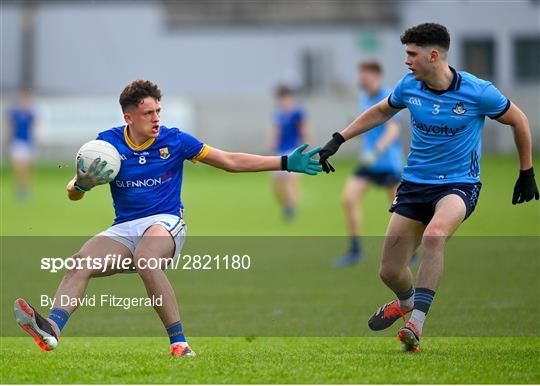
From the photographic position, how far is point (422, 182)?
8367 millimetres

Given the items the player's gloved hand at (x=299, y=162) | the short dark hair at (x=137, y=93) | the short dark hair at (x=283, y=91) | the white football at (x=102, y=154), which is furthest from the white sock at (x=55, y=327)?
the short dark hair at (x=283, y=91)

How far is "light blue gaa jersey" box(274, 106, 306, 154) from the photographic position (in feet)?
68.2

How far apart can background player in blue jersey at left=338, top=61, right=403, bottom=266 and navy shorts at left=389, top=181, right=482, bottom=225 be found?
573cm

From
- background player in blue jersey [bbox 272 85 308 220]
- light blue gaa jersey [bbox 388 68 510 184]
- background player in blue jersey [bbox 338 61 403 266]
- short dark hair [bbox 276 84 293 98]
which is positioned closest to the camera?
light blue gaa jersey [bbox 388 68 510 184]

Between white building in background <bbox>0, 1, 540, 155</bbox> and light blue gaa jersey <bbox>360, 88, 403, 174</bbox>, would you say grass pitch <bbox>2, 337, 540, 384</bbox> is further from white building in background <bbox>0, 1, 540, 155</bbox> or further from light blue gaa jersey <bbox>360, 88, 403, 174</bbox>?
white building in background <bbox>0, 1, 540, 155</bbox>

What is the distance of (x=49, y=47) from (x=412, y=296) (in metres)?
42.1

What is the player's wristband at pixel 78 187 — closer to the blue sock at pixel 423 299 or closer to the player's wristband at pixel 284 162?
the player's wristband at pixel 284 162

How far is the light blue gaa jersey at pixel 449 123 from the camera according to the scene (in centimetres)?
812

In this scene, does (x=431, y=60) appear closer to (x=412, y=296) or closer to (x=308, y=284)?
(x=412, y=296)

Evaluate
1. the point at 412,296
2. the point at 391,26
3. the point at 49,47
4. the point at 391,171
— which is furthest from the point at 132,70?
the point at 412,296

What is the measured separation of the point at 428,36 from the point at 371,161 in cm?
624

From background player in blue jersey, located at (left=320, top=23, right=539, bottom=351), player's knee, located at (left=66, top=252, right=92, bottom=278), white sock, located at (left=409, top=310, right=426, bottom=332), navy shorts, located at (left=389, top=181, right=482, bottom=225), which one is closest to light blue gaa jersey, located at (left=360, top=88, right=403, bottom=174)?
background player in blue jersey, located at (left=320, top=23, right=539, bottom=351)

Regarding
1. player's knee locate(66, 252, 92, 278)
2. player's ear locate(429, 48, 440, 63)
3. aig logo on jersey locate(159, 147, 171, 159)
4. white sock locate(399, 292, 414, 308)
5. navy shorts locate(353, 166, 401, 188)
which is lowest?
navy shorts locate(353, 166, 401, 188)

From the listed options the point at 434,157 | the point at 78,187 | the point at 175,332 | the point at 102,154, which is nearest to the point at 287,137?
the point at 434,157
